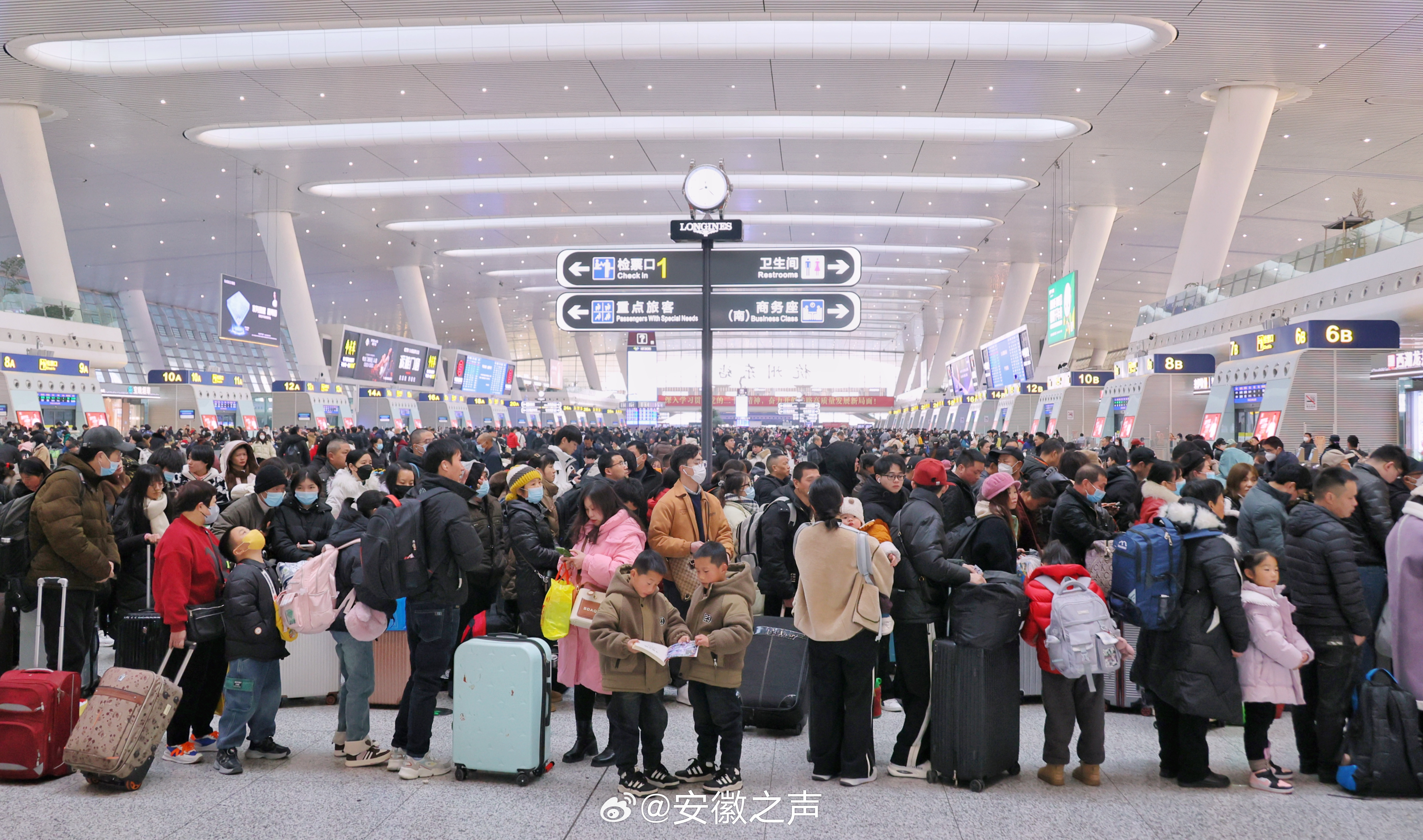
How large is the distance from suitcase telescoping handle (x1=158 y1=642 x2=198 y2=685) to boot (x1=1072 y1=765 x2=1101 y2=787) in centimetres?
409

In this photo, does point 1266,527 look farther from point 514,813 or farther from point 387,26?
point 387,26

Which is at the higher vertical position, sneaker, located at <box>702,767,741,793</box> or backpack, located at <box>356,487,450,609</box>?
backpack, located at <box>356,487,450,609</box>

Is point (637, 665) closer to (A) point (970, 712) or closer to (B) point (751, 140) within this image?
(A) point (970, 712)

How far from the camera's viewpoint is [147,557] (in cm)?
523

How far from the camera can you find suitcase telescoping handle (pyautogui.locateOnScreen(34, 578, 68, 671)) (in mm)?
4570

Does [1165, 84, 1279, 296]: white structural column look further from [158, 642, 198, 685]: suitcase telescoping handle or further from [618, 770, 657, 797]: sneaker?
[158, 642, 198, 685]: suitcase telescoping handle

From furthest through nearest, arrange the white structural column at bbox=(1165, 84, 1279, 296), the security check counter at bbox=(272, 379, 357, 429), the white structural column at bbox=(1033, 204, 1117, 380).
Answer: the security check counter at bbox=(272, 379, 357, 429) < the white structural column at bbox=(1033, 204, 1117, 380) < the white structural column at bbox=(1165, 84, 1279, 296)

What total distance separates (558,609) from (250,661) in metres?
1.45

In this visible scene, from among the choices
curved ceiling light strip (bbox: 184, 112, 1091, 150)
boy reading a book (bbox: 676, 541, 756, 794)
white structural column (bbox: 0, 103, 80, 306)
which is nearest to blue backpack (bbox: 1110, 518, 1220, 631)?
boy reading a book (bbox: 676, 541, 756, 794)

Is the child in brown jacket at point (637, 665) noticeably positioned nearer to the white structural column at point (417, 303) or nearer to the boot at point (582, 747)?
the boot at point (582, 747)

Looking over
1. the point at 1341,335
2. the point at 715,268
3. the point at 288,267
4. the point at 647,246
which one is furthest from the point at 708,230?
the point at 647,246

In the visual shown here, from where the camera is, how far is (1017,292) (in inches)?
1345

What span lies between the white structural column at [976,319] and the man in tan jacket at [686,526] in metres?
39.5

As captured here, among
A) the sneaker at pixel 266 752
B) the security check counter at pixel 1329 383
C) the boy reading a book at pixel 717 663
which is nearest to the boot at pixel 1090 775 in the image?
Result: the boy reading a book at pixel 717 663
